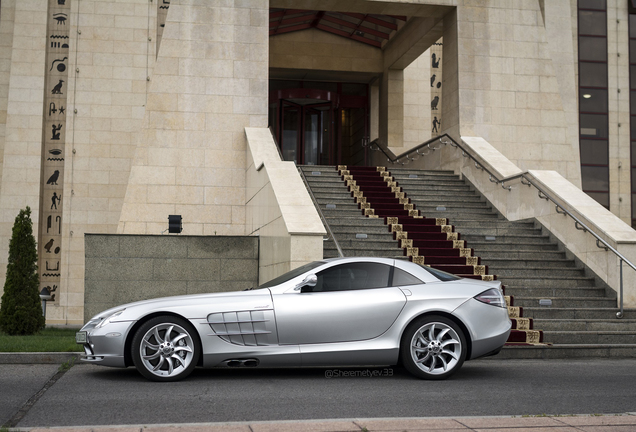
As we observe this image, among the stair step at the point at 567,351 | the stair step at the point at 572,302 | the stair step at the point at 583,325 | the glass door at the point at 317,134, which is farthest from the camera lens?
the glass door at the point at 317,134

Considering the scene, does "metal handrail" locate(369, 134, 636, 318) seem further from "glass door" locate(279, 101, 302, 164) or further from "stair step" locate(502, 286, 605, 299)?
"glass door" locate(279, 101, 302, 164)

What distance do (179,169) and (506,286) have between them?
9.21 meters

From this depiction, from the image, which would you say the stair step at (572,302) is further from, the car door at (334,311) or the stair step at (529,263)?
the car door at (334,311)

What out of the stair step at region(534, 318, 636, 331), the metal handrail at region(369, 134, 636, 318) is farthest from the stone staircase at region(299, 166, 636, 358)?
the metal handrail at region(369, 134, 636, 318)

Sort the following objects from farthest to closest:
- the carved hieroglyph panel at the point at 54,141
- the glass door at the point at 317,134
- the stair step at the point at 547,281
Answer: the glass door at the point at 317,134, the carved hieroglyph panel at the point at 54,141, the stair step at the point at 547,281

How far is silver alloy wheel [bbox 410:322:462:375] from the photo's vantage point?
24.4 feet

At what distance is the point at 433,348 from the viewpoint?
7.46 metres

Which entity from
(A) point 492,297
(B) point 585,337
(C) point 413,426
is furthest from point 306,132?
(C) point 413,426

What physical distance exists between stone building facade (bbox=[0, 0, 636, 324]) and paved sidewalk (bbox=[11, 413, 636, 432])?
6.73 metres

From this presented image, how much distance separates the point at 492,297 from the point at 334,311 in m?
1.80

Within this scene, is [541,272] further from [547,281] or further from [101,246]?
[101,246]

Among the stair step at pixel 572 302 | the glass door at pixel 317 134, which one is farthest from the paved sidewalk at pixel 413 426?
the glass door at pixel 317 134

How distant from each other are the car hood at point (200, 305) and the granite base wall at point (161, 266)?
711cm

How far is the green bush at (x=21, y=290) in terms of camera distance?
13.5 m
